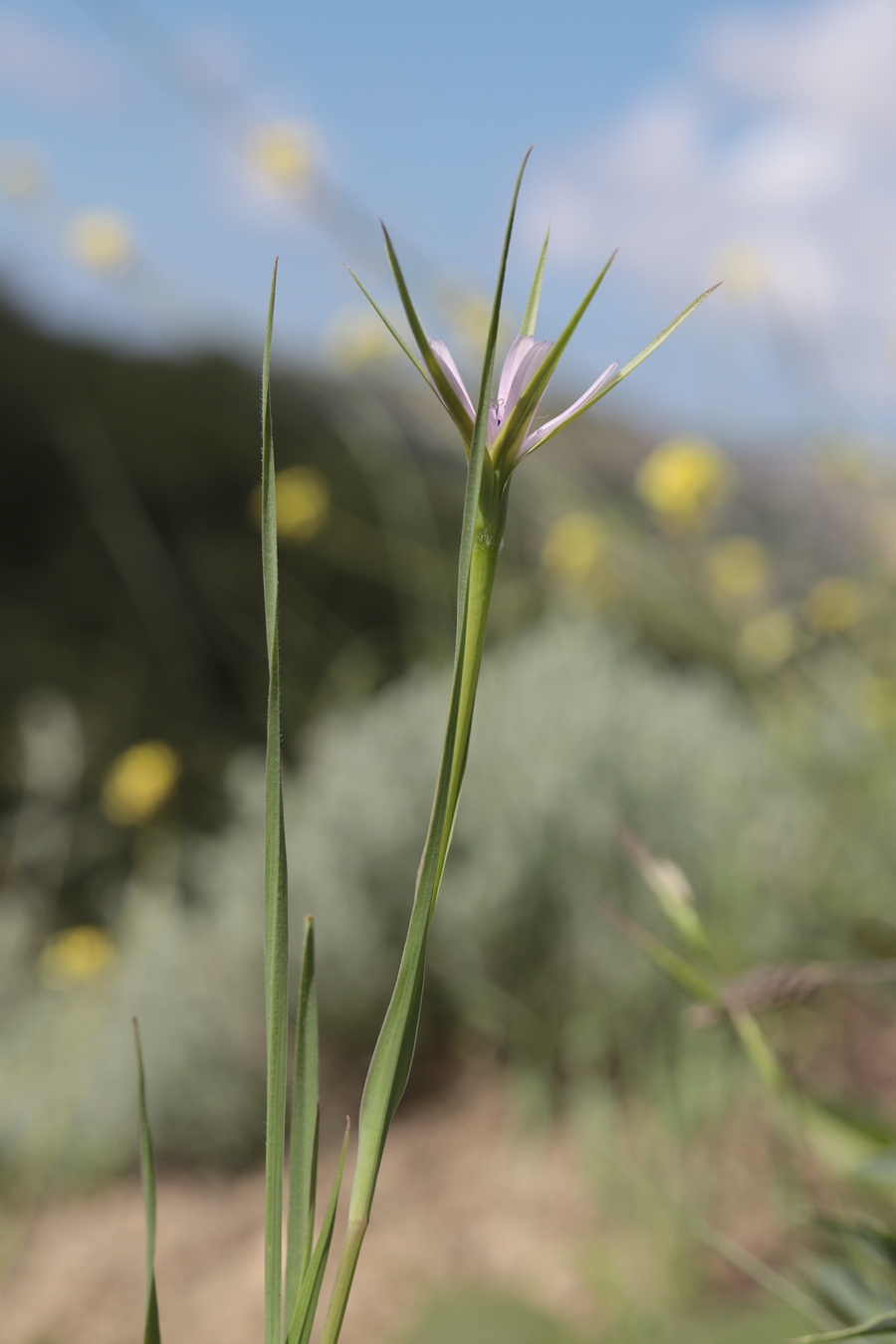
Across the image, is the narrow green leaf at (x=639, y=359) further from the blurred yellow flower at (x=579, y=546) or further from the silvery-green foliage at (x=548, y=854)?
the blurred yellow flower at (x=579, y=546)

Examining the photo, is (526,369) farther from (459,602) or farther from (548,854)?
(548,854)

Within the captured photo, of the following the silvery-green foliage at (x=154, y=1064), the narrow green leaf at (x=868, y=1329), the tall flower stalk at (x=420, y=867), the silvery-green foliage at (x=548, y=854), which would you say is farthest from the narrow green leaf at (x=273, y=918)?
the silvery-green foliage at (x=154, y=1064)

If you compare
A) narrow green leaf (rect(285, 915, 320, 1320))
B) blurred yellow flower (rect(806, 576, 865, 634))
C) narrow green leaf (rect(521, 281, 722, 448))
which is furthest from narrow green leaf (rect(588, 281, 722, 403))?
blurred yellow flower (rect(806, 576, 865, 634))

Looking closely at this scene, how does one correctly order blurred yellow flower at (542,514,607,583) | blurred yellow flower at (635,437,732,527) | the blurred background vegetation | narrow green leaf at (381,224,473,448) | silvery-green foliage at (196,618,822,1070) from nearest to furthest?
narrow green leaf at (381,224,473,448) < the blurred background vegetation < silvery-green foliage at (196,618,822,1070) < blurred yellow flower at (635,437,732,527) < blurred yellow flower at (542,514,607,583)

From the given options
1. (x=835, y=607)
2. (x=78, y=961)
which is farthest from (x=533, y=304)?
(x=835, y=607)

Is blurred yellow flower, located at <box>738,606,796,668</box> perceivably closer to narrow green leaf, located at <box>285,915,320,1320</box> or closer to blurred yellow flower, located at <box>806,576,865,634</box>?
blurred yellow flower, located at <box>806,576,865,634</box>
